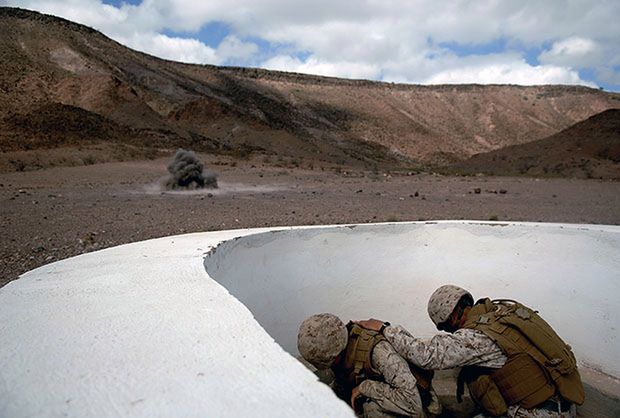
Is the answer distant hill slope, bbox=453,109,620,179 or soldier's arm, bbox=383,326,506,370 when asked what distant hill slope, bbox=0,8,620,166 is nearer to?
distant hill slope, bbox=453,109,620,179

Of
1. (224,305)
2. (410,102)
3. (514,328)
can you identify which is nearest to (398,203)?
(514,328)

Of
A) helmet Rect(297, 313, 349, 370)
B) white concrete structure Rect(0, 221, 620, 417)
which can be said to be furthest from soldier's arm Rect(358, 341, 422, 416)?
white concrete structure Rect(0, 221, 620, 417)

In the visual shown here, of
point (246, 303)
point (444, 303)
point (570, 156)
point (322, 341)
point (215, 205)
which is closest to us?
point (322, 341)

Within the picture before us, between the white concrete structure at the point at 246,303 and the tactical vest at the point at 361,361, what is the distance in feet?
1.53

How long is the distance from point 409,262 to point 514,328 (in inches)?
61.0

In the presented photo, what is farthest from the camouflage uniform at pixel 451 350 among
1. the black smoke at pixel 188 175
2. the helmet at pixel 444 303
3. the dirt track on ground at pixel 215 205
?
the black smoke at pixel 188 175

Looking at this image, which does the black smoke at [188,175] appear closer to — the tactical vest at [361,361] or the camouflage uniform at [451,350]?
the tactical vest at [361,361]

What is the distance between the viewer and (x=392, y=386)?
2.21 metres

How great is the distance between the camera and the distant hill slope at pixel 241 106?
73.7 feet

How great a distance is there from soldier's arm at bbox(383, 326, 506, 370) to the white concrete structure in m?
0.68

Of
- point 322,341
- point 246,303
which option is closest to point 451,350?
point 322,341

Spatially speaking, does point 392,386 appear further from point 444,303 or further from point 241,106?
point 241,106

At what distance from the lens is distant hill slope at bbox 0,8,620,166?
22.5 meters

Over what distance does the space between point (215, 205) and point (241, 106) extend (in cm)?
2787
